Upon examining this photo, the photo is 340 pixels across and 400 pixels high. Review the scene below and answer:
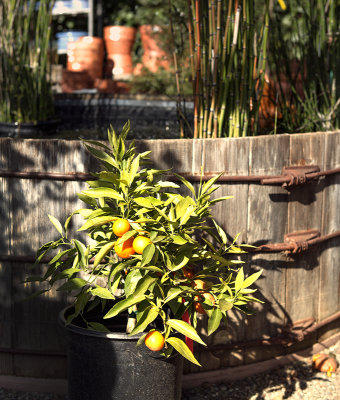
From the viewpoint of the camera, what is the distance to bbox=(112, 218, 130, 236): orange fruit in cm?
197

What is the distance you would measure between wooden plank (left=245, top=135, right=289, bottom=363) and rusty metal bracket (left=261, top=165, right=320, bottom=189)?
32 millimetres

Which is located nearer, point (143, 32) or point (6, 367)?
point (6, 367)

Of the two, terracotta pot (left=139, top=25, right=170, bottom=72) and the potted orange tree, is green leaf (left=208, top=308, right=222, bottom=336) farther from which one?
terracotta pot (left=139, top=25, right=170, bottom=72)

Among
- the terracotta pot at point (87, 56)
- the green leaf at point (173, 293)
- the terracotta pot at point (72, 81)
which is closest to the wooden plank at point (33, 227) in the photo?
the green leaf at point (173, 293)

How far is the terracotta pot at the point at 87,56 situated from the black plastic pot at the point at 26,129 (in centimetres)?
357

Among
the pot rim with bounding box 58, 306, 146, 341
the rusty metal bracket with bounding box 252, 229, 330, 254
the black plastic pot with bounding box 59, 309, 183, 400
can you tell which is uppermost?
the rusty metal bracket with bounding box 252, 229, 330, 254

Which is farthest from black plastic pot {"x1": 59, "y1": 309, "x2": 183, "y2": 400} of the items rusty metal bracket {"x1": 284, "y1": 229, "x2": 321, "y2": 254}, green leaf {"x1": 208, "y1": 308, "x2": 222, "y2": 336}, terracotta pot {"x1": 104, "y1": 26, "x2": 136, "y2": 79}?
terracotta pot {"x1": 104, "y1": 26, "x2": 136, "y2": 79}

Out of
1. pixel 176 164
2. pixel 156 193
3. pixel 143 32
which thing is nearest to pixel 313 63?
pixel 176 164

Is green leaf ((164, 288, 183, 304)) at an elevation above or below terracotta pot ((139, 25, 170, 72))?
below

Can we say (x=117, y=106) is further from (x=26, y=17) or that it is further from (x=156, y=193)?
(x=156, y=193)

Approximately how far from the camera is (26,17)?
3.77m

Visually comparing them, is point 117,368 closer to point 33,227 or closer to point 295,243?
point 33,227

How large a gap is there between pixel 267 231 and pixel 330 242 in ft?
1.51

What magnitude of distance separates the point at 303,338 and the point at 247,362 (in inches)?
11.0
